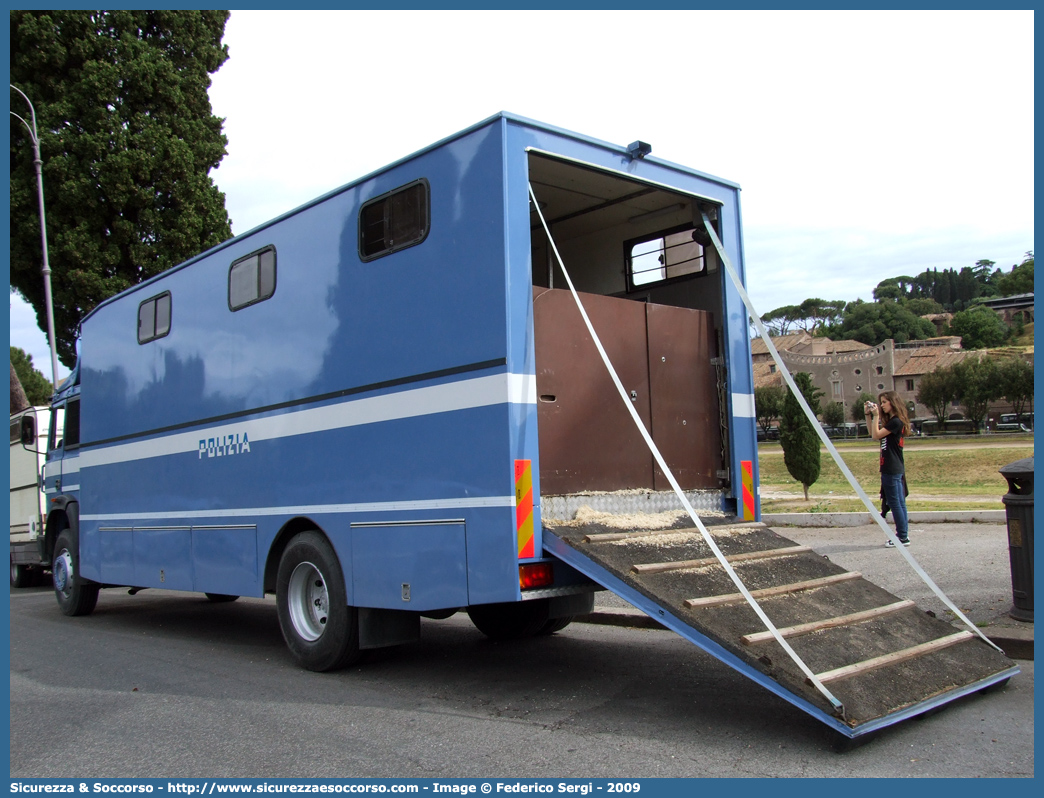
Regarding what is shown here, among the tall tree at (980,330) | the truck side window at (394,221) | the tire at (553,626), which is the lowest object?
the tire at (553,626)

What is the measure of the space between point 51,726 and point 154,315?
14.5ft

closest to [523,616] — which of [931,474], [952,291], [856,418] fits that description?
[931,474]

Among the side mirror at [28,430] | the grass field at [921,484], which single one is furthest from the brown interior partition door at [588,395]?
the grass field at [921,484]

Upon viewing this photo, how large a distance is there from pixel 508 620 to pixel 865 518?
8.05 metres

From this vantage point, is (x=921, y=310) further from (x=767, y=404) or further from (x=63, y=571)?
(x=63, y=571)

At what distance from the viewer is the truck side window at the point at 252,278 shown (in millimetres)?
7007

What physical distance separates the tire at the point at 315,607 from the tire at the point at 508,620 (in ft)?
4.15

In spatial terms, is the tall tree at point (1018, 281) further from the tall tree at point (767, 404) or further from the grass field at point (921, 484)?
the grass field at point (921, 484)

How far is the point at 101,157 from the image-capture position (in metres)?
18.4

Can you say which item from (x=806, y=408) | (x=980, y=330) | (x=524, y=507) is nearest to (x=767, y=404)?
(x=806, y=408)

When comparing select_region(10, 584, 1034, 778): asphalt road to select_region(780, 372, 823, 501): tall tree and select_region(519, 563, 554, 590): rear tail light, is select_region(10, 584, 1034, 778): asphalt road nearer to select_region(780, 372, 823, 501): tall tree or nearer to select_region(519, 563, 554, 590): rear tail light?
select_region(519, 563, 554, 590): rear tail light

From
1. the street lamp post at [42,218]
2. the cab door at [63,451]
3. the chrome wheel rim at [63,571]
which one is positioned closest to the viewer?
the chrome wheel rim at [63,571]

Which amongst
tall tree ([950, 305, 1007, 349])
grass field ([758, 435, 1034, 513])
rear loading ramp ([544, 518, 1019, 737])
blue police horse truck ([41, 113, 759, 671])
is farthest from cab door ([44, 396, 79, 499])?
tall tree ([950, 305, 1007, 349])

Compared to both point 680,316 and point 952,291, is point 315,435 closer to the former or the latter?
point 680,316
